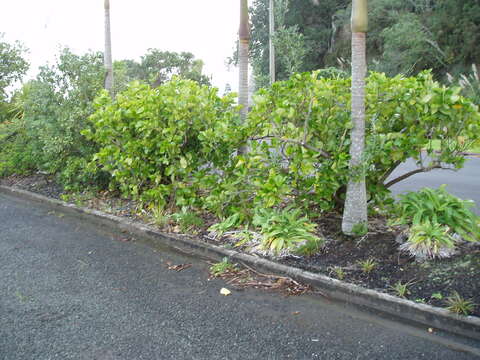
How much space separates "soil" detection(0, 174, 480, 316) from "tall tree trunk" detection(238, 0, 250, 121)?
194 cm

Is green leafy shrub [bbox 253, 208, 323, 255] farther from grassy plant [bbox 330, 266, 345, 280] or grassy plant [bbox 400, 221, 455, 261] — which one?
grassy plant [bbox 400, 221, 455, 261]

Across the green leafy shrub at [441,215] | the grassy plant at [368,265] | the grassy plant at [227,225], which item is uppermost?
the green leafy shrub at [441,215]

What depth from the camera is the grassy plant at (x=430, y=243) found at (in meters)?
4.01

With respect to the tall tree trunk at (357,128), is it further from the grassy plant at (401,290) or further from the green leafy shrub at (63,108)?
the green leafy shrub at (63,108)

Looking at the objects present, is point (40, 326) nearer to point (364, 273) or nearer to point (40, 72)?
point (364, 273)

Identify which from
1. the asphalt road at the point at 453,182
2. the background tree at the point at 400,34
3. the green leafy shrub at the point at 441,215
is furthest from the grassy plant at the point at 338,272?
the background tree at the point at 400,34

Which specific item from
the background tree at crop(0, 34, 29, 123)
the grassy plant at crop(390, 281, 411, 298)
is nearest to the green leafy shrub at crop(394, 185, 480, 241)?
the grassy plant at crop(390, 281, 411, 298)

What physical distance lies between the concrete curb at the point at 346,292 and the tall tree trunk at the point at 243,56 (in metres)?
1.83

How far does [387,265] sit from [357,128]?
4.45 ft

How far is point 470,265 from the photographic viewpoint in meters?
3.80

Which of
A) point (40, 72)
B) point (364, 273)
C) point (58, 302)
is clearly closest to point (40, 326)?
point (58, 302)

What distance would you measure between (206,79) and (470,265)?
4912cm

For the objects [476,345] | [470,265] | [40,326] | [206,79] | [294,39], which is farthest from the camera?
[206,79]

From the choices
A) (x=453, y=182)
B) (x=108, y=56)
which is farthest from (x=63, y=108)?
(x=453, y=182)
